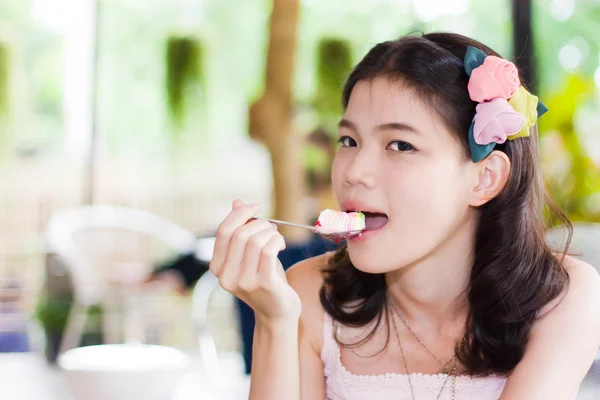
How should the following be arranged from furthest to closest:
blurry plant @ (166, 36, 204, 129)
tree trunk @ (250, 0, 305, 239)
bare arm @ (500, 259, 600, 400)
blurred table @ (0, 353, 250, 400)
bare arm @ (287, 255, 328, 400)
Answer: blurry plant @ (166, 36, 204, 129) < tree trunk @ (250, 0, 305, 239) < blurred table @ (0, 353, 250, 400) < bare arm @ (287, 255, 328, 400) < bare arm @ (500, 259, 600, 400)

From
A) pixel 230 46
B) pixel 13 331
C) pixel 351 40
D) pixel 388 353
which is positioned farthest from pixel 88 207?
pixel 388 353

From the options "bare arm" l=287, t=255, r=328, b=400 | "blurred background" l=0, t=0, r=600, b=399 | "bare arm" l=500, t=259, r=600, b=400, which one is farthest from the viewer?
"blurred background" l=0, t=0, r=600, b=399

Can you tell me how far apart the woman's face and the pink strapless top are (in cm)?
29

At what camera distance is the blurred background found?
502 cm

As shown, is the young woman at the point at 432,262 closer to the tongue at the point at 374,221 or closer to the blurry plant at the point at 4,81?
the tongue at the point at 374,221

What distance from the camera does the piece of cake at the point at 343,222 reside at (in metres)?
1.26

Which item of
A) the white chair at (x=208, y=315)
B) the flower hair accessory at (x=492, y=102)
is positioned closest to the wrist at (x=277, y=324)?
the flower hair accessory at (x=492, y=102)

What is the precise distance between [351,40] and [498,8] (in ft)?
3.55

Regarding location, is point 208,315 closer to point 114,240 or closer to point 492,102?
point 114,240

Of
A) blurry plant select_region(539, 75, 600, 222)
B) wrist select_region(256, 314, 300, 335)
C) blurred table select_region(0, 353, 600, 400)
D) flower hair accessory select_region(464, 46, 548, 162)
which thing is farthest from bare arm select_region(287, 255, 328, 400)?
blurry plant select_region(539, 75, 600, 222)

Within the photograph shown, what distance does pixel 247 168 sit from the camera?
5.46 m

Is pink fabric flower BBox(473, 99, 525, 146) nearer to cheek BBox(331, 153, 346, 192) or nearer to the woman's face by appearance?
the woman's face

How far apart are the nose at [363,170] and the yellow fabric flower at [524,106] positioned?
0.28 m

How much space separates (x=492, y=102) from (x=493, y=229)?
28cm
